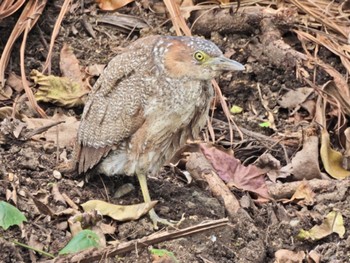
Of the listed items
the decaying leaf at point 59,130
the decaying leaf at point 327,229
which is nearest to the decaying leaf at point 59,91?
the decaying leaf at point 59,130

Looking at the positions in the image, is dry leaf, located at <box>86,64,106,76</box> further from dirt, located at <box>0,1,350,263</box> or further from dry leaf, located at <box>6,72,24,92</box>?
dry leaf, located at <box>6,72,24,92</box>

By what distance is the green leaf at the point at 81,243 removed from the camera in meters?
4.80

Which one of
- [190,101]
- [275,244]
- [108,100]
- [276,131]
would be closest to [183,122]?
[190,101]

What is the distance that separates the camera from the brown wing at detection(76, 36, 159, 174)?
18.7 feet

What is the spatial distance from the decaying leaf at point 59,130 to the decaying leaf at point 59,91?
0.30m

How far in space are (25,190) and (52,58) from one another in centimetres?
215

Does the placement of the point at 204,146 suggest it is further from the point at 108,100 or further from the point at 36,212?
the point at 36,212

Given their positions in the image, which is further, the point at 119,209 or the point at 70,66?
the point at 70,66

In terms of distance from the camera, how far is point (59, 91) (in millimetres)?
7301

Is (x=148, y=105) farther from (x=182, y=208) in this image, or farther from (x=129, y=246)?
(x=129, y=246)

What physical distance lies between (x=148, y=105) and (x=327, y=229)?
1311 mm

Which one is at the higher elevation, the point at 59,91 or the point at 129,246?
the point at 129,246

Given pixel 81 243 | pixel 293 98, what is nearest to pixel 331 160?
pixel 293 98

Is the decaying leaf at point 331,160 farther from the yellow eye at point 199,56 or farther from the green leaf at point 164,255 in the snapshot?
the green leaf at point 164,255
